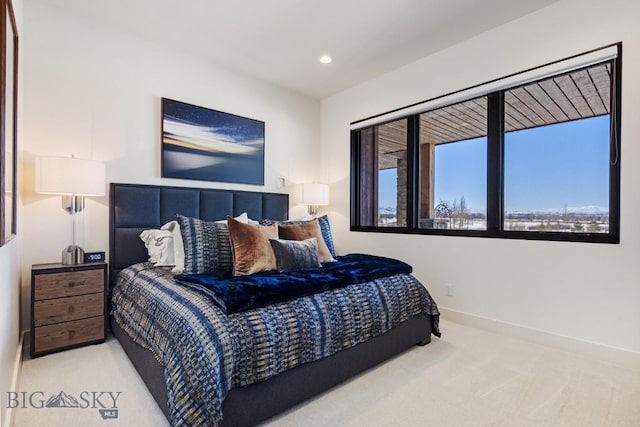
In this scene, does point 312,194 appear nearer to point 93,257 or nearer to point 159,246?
point 159,246

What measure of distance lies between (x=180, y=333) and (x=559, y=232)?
281 cm

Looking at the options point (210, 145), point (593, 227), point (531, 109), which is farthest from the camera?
point (210, 145)

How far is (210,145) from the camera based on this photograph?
3.52m

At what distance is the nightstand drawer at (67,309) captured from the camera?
2.30 metres

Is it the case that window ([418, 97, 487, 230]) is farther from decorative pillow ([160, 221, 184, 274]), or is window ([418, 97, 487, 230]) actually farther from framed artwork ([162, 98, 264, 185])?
decorative pillow ([160, 221, 184, 274])

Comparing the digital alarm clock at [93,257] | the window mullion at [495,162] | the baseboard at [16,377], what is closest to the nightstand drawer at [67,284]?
the digital alarm clock at [93,257]

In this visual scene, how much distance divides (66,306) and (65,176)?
947 millimetres

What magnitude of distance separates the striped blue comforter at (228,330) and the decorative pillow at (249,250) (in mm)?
458

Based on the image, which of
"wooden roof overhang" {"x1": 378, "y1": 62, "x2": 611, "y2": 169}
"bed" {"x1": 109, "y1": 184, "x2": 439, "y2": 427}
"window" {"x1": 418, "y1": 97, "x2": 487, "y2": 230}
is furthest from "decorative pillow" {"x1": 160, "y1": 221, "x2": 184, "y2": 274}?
"wooden roof overhang" {"x1": 378, "y1": 62, "x2": 611, "y2": 169}

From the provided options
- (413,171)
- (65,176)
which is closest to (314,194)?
(413,171)

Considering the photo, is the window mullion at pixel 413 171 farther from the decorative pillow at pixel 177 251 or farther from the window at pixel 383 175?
the decorative pillow at pixel 177 251

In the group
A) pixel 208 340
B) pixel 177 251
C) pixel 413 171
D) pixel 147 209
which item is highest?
pixel 413 171

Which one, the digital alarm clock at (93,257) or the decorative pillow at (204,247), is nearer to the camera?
the decorative pillow at (204,247)

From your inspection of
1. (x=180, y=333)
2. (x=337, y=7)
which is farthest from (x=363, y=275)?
(x=337, y=7)
